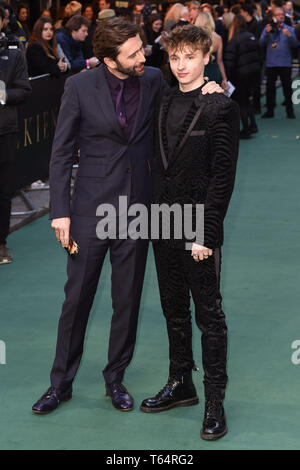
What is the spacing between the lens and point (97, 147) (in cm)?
477

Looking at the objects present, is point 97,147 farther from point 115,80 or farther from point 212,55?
point 212,55

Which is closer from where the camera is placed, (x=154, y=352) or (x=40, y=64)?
(x=154, y=352)

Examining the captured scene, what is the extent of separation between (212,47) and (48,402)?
306 inches

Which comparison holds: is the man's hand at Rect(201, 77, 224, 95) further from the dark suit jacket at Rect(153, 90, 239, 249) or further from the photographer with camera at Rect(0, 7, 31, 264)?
the photographer with camera at Rect(0, 7, 31, 264)

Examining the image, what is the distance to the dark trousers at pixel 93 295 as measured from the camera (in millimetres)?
4895

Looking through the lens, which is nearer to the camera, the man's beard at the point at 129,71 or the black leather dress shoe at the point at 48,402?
the man's beard at the point at 129,71

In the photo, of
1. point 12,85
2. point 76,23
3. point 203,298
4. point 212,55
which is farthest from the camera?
point 212,55

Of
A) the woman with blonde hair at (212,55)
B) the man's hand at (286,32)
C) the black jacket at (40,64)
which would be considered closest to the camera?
the black jacket at (40,64)

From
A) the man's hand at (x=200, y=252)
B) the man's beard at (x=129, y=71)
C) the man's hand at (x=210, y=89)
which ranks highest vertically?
the man's beard at (x=129, y=71)

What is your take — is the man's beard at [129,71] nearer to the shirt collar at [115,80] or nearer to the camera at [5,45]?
the shirt collar at [115,80]

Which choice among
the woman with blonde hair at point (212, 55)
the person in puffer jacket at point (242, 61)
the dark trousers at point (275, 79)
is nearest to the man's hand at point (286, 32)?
the dark trousers at point (275, 79)

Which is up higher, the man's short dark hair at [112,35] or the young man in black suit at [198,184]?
the man's short dark hair at [112,35]
